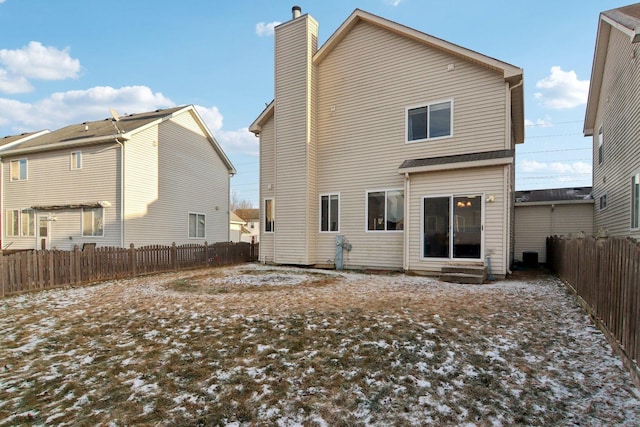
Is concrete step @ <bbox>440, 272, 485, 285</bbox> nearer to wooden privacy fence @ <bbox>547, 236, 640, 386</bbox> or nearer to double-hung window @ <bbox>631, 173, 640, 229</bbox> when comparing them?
wooden privacy fence @ <bbox>547, 236, 640, 386</bbox>

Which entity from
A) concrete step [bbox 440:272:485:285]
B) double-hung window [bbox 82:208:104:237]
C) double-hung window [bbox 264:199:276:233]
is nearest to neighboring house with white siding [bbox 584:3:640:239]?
concrete step [bbox 440:272:485:285]

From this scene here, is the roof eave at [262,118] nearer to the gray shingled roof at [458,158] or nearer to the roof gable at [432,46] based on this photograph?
the roof gable at [432,46]

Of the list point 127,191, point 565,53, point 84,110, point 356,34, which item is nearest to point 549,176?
point 565,53

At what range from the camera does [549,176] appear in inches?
1940

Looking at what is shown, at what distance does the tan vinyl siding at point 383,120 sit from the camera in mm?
10062

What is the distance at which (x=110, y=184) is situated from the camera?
15391 mm

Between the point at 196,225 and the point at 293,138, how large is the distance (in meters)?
9.48

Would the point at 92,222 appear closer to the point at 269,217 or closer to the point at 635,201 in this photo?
the point at 269,217

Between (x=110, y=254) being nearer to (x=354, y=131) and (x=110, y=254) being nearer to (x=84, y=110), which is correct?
(x=354, y=131)

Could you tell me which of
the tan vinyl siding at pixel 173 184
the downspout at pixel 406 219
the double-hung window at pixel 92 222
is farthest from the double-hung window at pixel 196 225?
the downspout at pixel 406 219

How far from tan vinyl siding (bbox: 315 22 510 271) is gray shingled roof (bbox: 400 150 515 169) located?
1.15ft

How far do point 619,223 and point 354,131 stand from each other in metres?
8.68

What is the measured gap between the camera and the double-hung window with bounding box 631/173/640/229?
8.53 m

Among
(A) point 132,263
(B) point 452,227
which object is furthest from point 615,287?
(A) point 132,263
